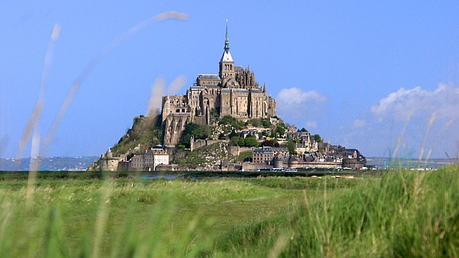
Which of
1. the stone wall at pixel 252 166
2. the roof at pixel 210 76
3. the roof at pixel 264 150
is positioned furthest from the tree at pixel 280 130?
the roof at pixel 210 76

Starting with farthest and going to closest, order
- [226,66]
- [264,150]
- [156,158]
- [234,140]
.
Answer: [226,66] → [234,140] → [156,158] → [264,150]

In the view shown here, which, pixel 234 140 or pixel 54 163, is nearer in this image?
pixel 54 163

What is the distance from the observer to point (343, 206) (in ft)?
13.5

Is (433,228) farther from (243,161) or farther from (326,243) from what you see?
(243,161)

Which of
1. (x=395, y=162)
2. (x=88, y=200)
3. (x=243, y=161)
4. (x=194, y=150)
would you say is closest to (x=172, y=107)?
(x=194, y=150)

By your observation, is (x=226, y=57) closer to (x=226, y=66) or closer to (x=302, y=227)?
(x=226, y=66)

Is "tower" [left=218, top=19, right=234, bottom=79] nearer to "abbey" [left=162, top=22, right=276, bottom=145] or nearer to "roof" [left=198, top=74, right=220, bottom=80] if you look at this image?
"roof" [left=198, top=74, right=220, bottom=80]

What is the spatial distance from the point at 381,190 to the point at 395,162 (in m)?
0.46

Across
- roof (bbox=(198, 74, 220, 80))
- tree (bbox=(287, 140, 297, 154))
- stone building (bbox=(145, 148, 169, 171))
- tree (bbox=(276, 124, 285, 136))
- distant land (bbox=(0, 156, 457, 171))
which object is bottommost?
distant land (bbox=(0, 156, 457, 171))

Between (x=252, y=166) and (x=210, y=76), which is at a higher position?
(x=210, y=76)

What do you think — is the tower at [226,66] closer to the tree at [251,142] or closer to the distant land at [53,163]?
the tree at [251,142]

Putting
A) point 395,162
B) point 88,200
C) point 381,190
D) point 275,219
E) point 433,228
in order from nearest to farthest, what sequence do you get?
point 433,228 → point 381,190 → point 395,162 → point 275,219 → point 88,200

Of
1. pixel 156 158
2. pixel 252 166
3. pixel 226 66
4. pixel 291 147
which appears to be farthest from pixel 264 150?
pixel 226 66

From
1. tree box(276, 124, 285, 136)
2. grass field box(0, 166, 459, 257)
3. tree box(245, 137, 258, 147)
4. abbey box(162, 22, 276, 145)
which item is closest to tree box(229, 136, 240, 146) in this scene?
tree box(245, 137, 258, 147)
